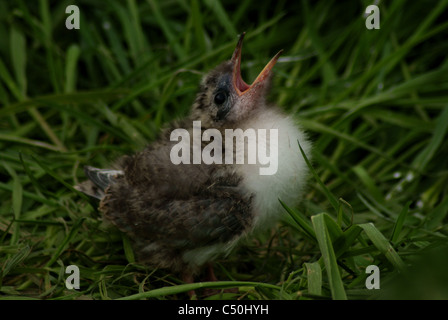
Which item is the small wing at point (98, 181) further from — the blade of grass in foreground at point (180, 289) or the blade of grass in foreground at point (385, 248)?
the blade of grass in foreground at point (385, 248)

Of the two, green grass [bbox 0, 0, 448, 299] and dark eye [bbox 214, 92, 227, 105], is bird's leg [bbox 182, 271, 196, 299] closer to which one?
green grass [bbox 0, 0, 448, 299]

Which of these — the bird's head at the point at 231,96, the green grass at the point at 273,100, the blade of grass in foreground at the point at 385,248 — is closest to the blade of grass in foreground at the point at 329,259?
the green grass at the point at 273,100

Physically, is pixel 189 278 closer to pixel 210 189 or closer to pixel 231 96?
pixel 210 189

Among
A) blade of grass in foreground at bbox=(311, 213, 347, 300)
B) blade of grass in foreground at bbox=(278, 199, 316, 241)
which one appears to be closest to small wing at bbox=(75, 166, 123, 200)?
blade of grass in foreground at bbox=(278, 199, 316, 241)

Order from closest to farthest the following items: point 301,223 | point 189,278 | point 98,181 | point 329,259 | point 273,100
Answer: point 329,259 → point 301,223 → point 189,278 → point 98,181 → point 273,100

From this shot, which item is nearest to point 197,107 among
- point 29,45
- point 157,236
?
point 157,236

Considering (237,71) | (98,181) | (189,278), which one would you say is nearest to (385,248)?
(189,278)
